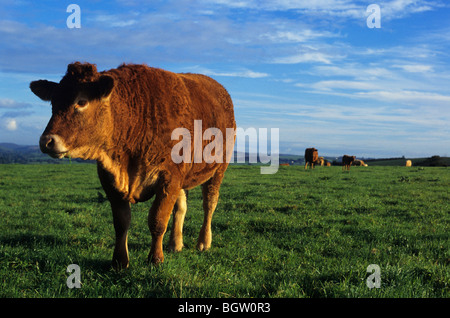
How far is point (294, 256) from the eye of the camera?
6684mm

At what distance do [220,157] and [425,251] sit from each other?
168 inches

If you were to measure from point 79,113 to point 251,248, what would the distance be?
161 inches

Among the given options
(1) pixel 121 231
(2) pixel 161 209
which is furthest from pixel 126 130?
(1) pixel 121 231

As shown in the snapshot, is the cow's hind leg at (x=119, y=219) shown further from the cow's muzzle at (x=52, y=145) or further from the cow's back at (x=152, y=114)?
the cow's muzzle at (x=52, y=145)

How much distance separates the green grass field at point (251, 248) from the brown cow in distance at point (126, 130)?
78cm

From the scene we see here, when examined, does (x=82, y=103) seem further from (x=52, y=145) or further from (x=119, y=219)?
(x=119, y=219)

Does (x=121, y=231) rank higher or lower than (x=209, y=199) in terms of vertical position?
lower

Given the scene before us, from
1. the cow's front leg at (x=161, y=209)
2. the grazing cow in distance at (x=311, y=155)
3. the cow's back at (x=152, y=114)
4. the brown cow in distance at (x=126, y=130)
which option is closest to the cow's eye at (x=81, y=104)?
the brown cow in distance at (x=126, y=130)

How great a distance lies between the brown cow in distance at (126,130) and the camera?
15.0 feet

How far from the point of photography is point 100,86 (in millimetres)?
4676

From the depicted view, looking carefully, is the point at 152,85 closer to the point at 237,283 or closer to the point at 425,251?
the point at 237,283

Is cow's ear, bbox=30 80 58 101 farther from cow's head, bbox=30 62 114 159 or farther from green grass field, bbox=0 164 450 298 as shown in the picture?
green grass field, bbox=0 164 450 298

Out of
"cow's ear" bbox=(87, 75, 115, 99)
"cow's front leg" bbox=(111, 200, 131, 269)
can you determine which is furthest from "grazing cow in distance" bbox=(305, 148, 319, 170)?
"cow's ear" bbox=(87, 75, 115, 99)

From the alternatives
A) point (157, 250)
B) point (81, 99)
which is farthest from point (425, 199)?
point (81, 99)
